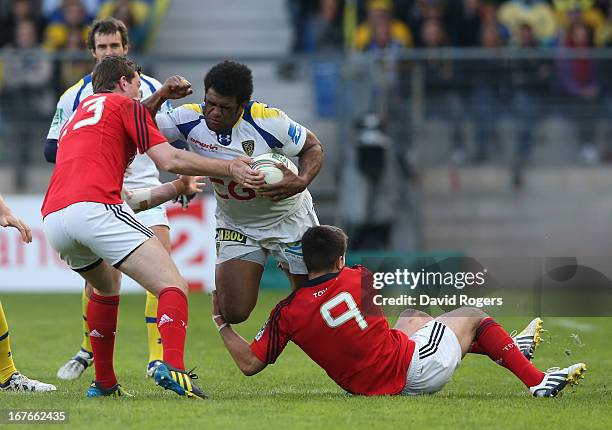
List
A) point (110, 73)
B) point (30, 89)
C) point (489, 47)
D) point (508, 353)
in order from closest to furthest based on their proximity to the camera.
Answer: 1. point (508, 353)
2. point (110, 73)
3. point (30, 89)
4. point (489, 47)

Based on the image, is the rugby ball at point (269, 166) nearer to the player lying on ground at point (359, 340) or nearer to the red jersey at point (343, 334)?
the player lying on ground at point (359, 340)

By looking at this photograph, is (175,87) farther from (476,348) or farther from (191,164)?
(476,348)

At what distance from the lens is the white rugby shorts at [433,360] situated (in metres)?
7.29

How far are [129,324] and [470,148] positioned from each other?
5.75 m

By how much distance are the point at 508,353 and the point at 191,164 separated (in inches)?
88.5

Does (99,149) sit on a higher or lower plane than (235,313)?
higher

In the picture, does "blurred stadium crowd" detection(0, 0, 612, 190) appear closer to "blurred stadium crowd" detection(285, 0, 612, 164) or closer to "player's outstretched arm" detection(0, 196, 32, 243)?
"blurred stadium crowd" detection(285, 0, 612, 164)

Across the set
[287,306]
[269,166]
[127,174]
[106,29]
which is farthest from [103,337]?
[106,29]

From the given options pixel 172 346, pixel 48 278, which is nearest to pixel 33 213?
pixel 48 278

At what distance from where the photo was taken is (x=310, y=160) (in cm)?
807

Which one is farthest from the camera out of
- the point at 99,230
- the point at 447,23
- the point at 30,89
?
the point at 447,23

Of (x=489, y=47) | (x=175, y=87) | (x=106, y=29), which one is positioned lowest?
(x=489, y=47)

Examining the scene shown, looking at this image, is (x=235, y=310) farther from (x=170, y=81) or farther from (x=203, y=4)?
(x=203, y=4)

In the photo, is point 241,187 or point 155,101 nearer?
point 155,101
